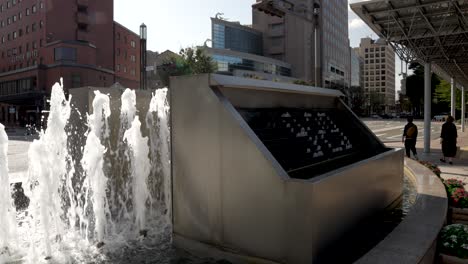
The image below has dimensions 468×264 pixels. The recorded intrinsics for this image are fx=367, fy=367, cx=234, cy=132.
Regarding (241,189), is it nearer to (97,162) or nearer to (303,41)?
(97,162)

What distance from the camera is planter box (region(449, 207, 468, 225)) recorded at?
16.0ft

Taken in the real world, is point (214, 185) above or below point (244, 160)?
below

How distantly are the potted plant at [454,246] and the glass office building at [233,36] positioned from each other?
6633 centimetres

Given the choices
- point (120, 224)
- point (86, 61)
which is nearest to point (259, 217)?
point (120, 224)

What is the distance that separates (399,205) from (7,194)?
566 cm

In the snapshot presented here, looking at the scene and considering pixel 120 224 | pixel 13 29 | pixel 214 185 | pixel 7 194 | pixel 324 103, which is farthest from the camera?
pixel 13 29

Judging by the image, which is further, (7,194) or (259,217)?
(7,194)

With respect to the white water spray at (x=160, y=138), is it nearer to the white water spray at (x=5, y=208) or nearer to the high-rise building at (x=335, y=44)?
the white water spray at (x=5, y=208)

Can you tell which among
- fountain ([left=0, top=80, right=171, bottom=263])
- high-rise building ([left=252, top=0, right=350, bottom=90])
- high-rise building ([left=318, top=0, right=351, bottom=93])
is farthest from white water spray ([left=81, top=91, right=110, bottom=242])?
high-rise building ([left=318, top=0, right=351, bottom=93])

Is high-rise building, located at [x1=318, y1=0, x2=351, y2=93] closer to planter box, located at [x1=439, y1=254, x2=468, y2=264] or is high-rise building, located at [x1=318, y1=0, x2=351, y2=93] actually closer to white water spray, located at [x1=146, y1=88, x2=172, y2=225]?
white water spray, located at [x1=146, y1=88, x2=172, y2=225]

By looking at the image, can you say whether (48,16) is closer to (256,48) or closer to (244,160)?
(256,48)

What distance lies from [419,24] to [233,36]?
60187 millimetres

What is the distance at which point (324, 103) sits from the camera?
6.18 metres

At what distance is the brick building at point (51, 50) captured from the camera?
4297 centimetres
